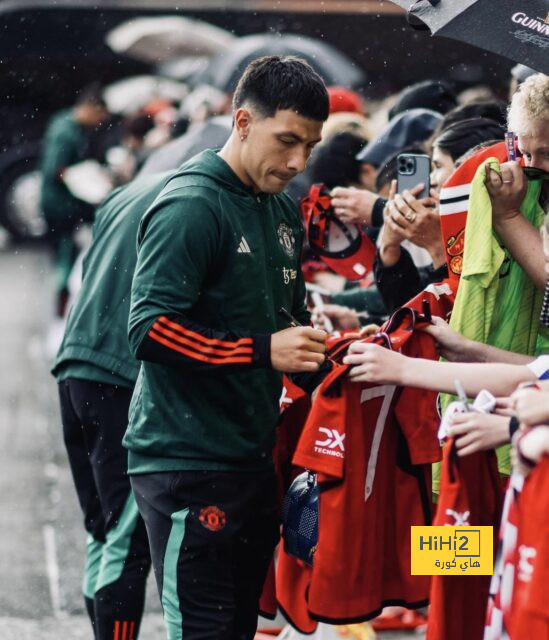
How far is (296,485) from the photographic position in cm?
399

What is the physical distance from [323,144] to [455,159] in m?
1.32

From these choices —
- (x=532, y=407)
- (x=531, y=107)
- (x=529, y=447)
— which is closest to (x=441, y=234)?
(x=531, y=107)

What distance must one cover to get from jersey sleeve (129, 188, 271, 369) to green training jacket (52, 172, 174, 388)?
946 millimetres

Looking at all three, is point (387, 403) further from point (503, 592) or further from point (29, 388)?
point (29, 388)

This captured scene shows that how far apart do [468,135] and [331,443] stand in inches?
60.2

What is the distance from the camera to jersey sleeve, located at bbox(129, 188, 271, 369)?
351 centimetres

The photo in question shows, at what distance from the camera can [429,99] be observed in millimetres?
5961

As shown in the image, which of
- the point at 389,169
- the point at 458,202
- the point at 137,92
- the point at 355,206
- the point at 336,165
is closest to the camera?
the point at 458,202

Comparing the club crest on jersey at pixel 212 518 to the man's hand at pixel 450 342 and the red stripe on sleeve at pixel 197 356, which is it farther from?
the man's hand at pixel 450 342

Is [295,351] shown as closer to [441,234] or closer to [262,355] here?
[262,355]

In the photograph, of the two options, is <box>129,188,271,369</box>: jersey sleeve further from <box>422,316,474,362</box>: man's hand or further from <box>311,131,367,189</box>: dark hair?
<box>311,131,367,189</box>: dark hair

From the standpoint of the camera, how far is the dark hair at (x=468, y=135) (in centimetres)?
467

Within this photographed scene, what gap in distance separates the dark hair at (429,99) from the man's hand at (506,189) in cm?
230

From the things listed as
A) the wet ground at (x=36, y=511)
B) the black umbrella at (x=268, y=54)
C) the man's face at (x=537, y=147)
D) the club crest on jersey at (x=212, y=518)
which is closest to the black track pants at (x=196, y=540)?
the club crest on jersey at (x=212, y=518)
